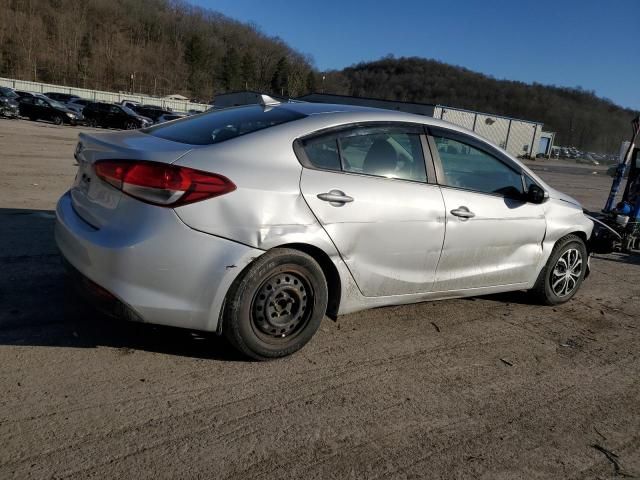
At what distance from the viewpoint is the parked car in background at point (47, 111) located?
32.2 meters

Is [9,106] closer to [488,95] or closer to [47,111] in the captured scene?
[47,111]

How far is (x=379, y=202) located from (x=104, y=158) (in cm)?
176

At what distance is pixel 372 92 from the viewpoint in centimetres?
13250

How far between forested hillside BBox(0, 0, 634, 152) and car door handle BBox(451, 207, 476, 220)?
→ 114m

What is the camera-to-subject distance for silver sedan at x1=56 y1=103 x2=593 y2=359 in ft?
10.1

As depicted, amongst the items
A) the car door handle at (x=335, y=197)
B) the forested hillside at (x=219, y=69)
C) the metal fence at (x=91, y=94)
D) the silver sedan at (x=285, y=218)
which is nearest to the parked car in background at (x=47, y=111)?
the silver sedan at (x=285, y=218)

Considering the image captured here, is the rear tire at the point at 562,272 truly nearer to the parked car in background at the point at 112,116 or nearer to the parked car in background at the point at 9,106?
the parked car in background at the point at 112,116

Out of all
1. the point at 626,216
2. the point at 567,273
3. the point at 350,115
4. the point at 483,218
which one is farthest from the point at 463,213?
the point at 626,216

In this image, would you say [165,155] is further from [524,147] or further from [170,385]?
[524,147]

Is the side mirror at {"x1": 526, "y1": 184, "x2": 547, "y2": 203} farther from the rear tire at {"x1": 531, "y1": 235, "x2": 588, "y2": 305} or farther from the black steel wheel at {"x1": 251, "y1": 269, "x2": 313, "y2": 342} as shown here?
the black steel wheel at {"x1": 251, "y1": 269, "x2": 313, "y2": 342}

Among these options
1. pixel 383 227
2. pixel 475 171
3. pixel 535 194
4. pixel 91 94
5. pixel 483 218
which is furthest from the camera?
pixel 91 94

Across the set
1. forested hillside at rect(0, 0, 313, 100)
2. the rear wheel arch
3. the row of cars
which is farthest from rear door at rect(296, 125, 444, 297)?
forested hillside at rect(0, 0, 313, 100)

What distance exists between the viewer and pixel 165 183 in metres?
3.04

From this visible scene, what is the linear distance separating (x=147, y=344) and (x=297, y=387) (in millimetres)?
1045
